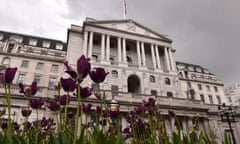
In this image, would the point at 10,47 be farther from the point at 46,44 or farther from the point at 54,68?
the point at 54,68

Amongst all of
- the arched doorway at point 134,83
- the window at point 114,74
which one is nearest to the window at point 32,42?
the window at point 114,74

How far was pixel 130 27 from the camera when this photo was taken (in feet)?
94.3

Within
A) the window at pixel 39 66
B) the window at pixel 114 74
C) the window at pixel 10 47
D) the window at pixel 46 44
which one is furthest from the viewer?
the window at pixel 46 44

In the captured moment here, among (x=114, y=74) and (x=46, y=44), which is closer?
(x=114, y=74)

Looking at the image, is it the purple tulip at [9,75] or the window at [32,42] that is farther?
the window at [32,42]

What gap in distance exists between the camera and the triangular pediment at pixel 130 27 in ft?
88.6

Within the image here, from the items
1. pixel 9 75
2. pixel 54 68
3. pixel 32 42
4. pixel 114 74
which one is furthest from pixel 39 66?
pixel 9 75

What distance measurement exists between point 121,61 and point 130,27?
840cm

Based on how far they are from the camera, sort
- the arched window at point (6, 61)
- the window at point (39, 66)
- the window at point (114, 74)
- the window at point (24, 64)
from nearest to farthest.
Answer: the window at point (114, 74), the arched window at point (6, 61), the window at point (24, 64), the window at point (39, 66)

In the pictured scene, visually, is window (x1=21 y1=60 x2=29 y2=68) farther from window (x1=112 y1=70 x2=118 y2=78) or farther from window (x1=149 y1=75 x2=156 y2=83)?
window (x1=149 y1=75 x2=156 y2=83)

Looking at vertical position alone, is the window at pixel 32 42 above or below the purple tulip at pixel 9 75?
above

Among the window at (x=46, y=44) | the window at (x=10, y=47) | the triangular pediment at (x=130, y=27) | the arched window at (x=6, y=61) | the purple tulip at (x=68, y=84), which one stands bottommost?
the purple tulip at (x=68, y=84)

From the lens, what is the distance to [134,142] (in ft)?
6.53

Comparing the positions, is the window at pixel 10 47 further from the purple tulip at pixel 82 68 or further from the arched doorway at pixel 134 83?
the purple tulip at pixel 82 68
